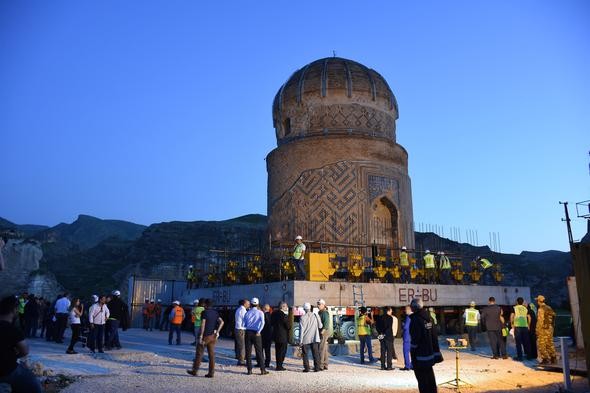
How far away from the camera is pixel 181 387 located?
25.5 ft

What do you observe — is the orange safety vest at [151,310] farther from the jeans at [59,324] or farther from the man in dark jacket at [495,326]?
the man in dark jacket at [495,326]

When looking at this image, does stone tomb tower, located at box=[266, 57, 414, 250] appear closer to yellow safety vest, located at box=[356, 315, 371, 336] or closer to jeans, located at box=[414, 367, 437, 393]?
yellow safety vest, located at box=[356, 315, 371, 336]

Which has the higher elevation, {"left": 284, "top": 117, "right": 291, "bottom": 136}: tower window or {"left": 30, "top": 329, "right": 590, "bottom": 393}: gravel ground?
{"left": 284, "top": 117, "right": 291, "bottom": 136}: tower window

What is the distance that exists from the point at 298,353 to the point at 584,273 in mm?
6927

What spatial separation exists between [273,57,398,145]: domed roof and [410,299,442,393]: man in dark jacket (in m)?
15.8

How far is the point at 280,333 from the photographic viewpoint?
10180mm

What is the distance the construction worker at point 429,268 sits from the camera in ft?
56.2

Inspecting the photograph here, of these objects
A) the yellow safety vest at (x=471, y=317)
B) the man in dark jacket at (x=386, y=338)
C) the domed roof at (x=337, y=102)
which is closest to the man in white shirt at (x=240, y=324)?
the man in dark jacket at (x=386, y=338)

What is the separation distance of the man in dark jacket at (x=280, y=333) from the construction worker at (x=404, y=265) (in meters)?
7.36

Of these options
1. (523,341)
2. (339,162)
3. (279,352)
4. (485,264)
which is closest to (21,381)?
(279,352)

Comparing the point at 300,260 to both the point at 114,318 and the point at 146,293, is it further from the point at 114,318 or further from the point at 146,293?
the point at 146,293

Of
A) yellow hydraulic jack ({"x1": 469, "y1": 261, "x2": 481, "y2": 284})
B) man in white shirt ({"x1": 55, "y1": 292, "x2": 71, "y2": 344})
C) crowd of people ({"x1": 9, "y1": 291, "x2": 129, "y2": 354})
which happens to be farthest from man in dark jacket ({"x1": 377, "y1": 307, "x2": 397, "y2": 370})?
man in white shirt ({"x1": 55, "y1": 292, "x2": 71, "y2": 344})

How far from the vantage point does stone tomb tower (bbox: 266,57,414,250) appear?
20078mm

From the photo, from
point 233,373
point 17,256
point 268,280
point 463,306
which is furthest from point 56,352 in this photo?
point 17,256
